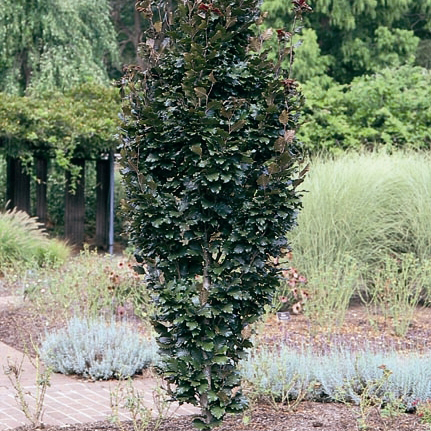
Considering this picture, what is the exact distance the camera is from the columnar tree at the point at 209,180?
3994 millimetres

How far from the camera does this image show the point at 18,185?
15.5m

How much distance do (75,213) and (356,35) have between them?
11585mm

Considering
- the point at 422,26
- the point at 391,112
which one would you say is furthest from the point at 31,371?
the point at 422,26

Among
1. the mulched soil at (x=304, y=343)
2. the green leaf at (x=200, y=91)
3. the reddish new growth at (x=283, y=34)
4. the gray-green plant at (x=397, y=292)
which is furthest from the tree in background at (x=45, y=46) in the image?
the green leaf at (x=200, y=91)

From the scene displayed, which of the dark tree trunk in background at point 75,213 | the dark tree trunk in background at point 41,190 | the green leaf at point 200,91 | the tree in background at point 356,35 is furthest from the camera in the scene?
the tree in background at point 356,35

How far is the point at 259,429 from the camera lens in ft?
15.0

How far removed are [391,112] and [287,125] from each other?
12479mm

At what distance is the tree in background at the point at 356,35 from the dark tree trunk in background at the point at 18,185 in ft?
29.5

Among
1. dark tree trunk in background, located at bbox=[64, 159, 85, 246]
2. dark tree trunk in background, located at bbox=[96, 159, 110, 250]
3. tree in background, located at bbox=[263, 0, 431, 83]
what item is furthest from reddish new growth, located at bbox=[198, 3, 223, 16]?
tree in background, located at bbox=[263, 0, 431, 83]

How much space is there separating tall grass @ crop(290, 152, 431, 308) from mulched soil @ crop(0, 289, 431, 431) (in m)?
0.67

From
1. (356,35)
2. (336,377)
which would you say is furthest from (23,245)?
(356,35)

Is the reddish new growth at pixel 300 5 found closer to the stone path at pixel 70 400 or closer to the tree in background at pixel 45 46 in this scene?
the stone path at pixel 70 400

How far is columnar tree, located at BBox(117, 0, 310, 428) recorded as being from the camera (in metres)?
3.99

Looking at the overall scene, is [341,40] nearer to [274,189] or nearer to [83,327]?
[83,327]
